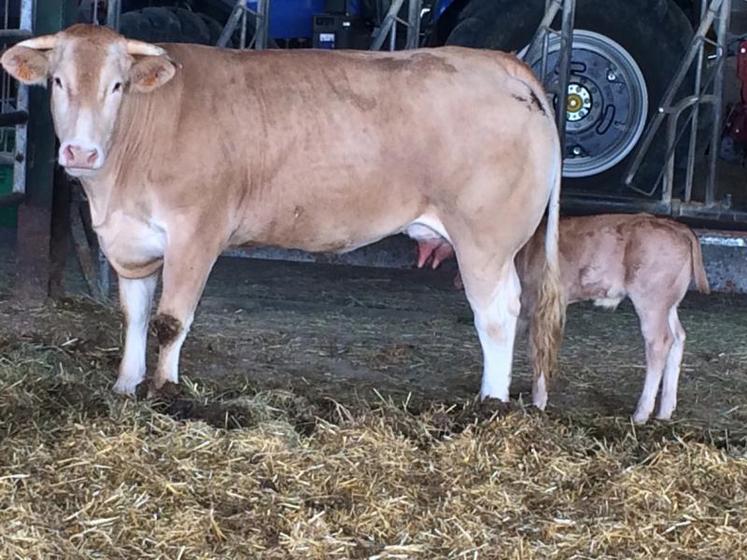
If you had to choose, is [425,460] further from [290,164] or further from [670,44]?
[670,44]

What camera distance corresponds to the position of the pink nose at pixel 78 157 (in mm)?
4777

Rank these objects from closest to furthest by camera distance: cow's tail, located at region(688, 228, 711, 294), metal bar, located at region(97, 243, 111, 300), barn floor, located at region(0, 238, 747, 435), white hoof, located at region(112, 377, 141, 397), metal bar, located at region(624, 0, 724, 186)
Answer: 1. white hoof, located at region(112, 377, 141, 397)
2. cow's tail, located at region(688, 228, 711, 294)
3. barn floor, located at region(0, 238, 747, 435)
4. metal bar, located at region(624, 0, 724, 186)
5. metal bar, located at region(97, 243, 111, 300)

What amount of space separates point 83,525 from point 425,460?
1303mm

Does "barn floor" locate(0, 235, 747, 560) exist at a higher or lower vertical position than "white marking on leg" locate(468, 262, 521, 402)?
lower

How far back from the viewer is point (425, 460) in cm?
454

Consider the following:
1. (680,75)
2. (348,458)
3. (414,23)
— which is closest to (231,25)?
(414,23)

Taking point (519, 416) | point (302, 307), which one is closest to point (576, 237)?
point (519, 416)

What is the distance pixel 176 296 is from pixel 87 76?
99 cm

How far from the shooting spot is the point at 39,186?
694 centimetres

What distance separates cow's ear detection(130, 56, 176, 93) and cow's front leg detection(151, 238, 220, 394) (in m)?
0.67

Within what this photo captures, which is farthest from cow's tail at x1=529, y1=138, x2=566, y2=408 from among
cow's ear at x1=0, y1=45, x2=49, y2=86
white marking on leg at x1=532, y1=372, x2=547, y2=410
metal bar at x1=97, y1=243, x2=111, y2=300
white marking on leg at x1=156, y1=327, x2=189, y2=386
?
metal bar at x1=97, y1=243, x2=111, y2=300

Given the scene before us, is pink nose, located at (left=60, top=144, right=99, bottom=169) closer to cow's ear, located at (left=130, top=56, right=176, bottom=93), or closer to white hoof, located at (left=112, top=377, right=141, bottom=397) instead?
cow's ear, located at (left=130, top=56, right=176, bottom=93)

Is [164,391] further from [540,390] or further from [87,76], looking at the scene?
[540,390]

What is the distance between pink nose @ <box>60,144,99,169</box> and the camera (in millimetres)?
4777
